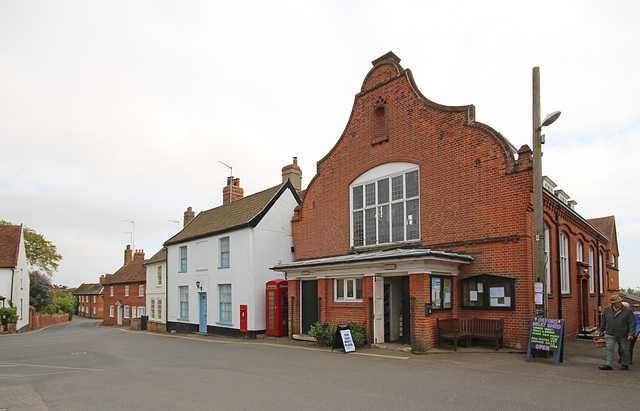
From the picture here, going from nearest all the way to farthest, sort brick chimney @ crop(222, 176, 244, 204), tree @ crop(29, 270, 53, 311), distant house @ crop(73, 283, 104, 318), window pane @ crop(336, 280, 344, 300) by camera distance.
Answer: window pane @ crop(336, 280, 344, 300), brick chimney @ crop(222, 176, 244, 204), tree @ crop(29, 270, 53, 311), distant house @ crop(73, 283, 104, 318)

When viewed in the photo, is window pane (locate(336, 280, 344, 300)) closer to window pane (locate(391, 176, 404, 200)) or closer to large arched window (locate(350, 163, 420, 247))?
large arched window (locate(350, 163, 420, 247))

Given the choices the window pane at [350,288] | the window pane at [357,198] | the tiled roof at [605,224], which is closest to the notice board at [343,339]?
the window pane at [350,288]

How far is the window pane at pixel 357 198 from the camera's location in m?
17.9

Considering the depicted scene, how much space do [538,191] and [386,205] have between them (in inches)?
250

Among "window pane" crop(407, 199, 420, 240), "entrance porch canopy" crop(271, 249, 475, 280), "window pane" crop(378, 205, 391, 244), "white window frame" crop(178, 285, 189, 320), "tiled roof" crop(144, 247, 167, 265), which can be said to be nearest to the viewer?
"entrance porch canopy" crop(271, 249, 475, 280)

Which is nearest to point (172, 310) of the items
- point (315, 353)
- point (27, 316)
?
point (315, 353)

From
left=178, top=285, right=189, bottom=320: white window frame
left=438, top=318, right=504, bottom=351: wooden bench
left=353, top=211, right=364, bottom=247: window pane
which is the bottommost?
left=178, top=285, right=189, bottom=320: white window frame

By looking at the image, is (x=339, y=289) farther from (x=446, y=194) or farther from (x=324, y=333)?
(x=446, y=194)

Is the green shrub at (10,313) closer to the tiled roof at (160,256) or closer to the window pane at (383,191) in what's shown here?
the tiled roof at (160,256)

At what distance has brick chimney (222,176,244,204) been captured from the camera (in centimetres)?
2831

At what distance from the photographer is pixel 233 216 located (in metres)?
23.4

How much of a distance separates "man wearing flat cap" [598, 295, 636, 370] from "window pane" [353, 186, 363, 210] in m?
9.59

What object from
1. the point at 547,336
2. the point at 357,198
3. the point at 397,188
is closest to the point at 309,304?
the point at 357,198

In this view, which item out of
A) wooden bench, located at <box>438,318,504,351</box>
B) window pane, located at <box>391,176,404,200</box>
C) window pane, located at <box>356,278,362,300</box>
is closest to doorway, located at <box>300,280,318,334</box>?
window pane, located at <box>356,278,362,300</box>
